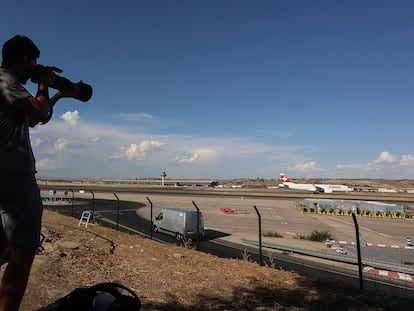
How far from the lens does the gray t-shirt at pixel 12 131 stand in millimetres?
2166

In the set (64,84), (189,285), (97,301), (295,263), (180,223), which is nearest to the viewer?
(97,301)

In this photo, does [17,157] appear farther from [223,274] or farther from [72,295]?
[223,274]

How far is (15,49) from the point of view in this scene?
2381 mm

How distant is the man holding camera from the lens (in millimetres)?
2164

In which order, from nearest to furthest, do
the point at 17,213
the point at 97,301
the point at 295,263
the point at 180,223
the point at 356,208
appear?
→ the point at 17,213 < the point at 97,301 < the point at 295,263 < the point at 180,223 < the point at 356,208

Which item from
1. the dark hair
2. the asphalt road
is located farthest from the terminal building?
the dark hair

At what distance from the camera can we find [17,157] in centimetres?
223

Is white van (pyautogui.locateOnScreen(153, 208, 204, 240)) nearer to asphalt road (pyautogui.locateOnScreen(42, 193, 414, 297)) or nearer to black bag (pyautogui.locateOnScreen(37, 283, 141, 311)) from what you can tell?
asphalt road (pyautogui.locateOnScreen(42, 193, 414, 297))

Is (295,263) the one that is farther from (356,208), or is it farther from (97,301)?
(356,208)

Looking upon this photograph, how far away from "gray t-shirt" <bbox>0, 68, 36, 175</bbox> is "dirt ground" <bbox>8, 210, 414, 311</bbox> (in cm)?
274

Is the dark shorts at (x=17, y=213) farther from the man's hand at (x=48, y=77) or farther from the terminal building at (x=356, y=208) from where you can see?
the terminal building at (x=356, y=208)

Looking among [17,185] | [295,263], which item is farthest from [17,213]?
[295,263]

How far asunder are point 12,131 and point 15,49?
2.03ft

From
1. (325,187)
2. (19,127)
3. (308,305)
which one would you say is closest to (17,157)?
(19,127)
